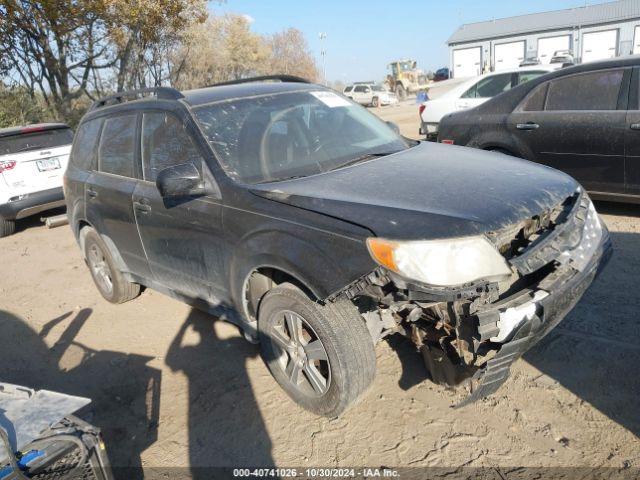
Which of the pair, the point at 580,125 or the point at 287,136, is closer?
the point at 287,136

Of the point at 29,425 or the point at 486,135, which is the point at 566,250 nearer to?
the point at 29,425

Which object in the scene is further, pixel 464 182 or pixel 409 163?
pixel 409 163

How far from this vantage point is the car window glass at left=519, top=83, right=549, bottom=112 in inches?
230

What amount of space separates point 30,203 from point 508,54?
4233 cm

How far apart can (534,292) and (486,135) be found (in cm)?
401

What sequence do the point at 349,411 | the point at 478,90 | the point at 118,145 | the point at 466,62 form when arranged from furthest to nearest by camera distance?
the point at 466,62, the point at 478,90, the point at 118,145, the point at 349,411

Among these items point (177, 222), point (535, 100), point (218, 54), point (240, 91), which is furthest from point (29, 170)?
point (218, 54)

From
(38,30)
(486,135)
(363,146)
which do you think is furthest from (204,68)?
(363,146)

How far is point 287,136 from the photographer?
3512 millimetres

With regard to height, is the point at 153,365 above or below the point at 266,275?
below

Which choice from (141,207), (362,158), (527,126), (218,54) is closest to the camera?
(362,158)

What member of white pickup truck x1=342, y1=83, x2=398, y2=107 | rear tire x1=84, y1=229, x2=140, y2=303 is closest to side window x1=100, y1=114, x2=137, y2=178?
rear tire x1=84, y1=229, x2=140, y2=303

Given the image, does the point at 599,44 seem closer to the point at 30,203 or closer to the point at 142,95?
the point at 30,203

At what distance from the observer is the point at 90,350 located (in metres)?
4.12
